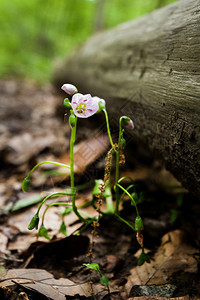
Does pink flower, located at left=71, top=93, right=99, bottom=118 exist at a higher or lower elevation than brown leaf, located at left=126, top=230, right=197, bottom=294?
higher

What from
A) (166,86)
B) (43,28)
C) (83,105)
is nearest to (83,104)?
(83,105)

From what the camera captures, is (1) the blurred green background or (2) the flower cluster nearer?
(2) the flower cluster

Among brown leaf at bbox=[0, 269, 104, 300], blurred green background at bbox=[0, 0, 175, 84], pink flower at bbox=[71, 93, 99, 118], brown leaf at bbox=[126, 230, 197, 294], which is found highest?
blurred green background at bbox=[0, 0, 175, 84]

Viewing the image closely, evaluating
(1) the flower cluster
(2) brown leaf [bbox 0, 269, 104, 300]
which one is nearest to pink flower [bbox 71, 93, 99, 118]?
(1) the flower cluster

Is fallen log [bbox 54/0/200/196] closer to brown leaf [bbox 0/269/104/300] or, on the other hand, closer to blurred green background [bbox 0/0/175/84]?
brown leaf [bbox 0/269/104/300]

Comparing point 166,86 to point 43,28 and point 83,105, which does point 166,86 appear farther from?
point 43,28

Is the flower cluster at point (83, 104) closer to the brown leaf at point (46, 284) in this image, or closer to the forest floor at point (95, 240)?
the forest floor at point (95, 240)

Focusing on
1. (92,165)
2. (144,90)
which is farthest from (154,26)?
(92,165)
